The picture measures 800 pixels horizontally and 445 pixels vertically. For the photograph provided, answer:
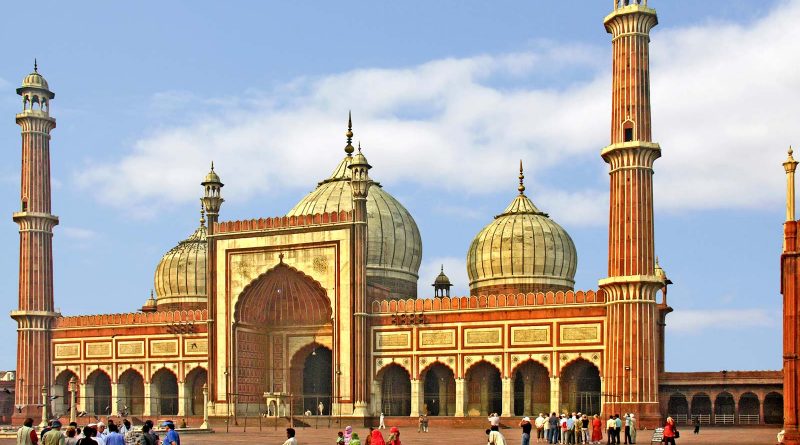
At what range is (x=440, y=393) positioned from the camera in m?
39.3

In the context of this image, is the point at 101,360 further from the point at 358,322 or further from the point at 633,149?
the point at 633,149

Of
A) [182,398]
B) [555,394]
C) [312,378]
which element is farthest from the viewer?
[312,378]

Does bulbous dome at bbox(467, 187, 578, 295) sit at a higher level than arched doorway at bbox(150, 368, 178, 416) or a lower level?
higher

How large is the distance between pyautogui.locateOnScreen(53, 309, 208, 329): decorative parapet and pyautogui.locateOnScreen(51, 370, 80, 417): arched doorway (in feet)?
6.86

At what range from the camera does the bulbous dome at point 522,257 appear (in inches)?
1677

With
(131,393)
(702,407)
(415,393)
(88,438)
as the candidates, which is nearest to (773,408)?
(702,407)

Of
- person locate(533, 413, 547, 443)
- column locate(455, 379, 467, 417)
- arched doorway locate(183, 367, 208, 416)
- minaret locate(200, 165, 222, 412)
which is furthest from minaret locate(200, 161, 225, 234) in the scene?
person locate(533, 413, 547, 443)

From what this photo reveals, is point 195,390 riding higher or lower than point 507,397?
lower

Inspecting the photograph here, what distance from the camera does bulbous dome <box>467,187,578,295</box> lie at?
A: 42594 mm

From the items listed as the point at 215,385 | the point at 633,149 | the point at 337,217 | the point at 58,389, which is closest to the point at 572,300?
the point at 633,149

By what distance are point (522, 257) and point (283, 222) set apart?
9.54 metres

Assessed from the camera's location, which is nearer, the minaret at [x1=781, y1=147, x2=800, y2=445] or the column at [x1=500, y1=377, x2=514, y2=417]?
the minaret at [x1=781, y1=147, x2=800, y2=445]

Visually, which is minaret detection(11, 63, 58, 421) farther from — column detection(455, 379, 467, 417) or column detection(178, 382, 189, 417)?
column detection(455, 379, 467, 417)

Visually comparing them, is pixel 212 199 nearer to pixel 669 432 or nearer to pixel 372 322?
pixel 372 322
